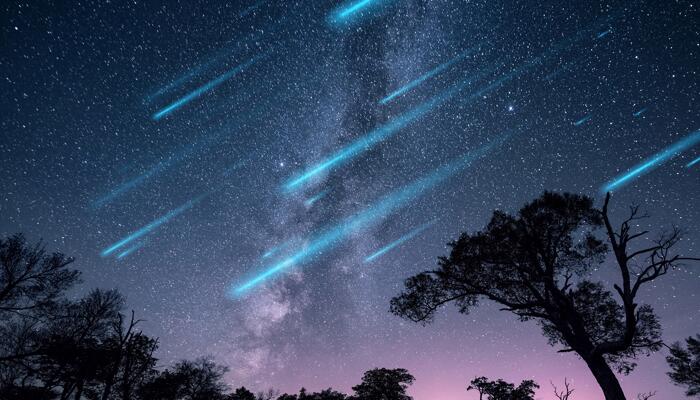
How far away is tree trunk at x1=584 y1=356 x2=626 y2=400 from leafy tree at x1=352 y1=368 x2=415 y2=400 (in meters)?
39.3

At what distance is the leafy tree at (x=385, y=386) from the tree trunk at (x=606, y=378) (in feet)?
129

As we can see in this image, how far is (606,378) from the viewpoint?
34.2ft

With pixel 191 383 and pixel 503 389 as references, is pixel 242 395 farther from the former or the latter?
pixel 503 389

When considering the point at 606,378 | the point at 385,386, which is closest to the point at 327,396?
the point at 385,386

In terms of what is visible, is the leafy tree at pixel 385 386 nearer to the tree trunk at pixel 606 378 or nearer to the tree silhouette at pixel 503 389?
the tree silhouette at pixel 503 389

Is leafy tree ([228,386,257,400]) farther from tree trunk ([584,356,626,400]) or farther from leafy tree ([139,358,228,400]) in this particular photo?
tree trunk ([584,356,626,400])

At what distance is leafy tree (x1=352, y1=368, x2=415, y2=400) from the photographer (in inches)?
1763

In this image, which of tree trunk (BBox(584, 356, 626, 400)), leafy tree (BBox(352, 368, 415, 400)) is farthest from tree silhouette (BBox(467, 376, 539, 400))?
tree trunk (BBox(584, 356, 626, 400))

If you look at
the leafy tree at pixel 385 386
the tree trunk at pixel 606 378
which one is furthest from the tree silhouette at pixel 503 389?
the tree trunk at pixel 606 378

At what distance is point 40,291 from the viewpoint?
1366 cm

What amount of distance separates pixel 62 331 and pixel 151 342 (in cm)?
599

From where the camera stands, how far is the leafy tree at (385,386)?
4478 cm

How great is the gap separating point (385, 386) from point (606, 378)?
40.3m

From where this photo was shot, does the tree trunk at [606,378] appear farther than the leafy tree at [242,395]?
No
